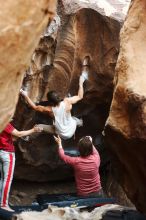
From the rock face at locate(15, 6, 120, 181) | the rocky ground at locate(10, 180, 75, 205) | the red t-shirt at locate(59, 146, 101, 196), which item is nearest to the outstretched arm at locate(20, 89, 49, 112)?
the rock face at locate(15, 6, 120, 181)

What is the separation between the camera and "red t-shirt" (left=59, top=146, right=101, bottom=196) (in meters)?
6.95

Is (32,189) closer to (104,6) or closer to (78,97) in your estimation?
(78,97)

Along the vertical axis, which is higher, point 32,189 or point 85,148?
point 85,148

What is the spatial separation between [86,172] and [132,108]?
2.48 metres

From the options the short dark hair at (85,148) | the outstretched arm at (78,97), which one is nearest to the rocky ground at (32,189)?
the outstretched arm at (78,97)

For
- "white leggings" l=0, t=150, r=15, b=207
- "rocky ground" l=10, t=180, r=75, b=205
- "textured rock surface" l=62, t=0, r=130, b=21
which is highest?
"textured rock surface" l=62, t=0, r=130, b=21

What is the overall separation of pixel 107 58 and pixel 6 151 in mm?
2538

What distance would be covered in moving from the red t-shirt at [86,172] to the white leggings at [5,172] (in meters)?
0.66

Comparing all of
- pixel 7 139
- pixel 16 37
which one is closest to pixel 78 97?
pixel 7 139

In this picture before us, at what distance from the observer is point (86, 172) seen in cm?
696

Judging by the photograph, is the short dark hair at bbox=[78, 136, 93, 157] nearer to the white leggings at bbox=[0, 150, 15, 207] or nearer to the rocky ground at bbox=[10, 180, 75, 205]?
the white leggings at bbox=[0, 150, 15, 207]

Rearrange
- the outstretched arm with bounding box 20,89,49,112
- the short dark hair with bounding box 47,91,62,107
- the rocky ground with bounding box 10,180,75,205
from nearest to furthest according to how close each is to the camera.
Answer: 1. the short dark hair with bounding box 47,91,62,107
2. the outstretched arm with bounding box 20,89,49,112
3. the rocky ground with bounding box 10,180,75,205

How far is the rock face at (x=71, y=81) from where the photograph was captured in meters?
8.15

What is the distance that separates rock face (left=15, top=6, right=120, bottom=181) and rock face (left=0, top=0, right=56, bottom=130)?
4.21 m
